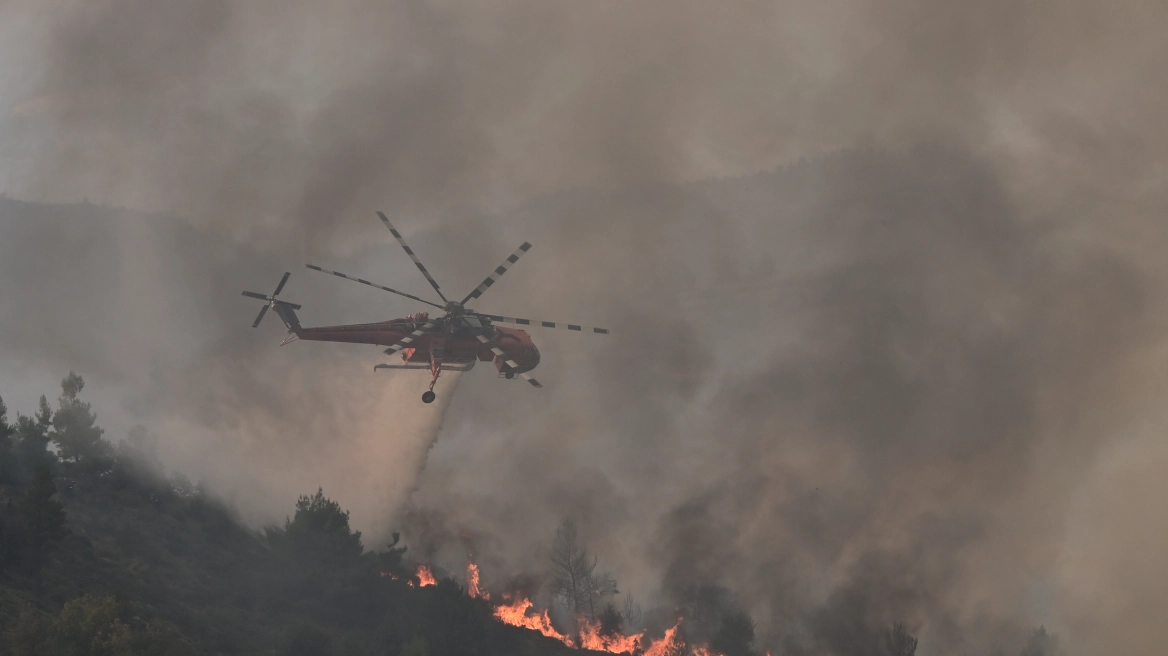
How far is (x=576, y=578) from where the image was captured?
285 ft

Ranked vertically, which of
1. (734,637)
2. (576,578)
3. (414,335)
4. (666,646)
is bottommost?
(666,646)

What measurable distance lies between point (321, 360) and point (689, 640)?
40.0 meters

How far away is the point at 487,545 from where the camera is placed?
90.6 m

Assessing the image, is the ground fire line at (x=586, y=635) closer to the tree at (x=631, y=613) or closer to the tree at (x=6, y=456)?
the tree at (x=631, y=613)

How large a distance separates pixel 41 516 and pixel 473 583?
37897mm

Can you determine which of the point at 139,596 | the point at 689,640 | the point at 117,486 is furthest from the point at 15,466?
the point at 689,640

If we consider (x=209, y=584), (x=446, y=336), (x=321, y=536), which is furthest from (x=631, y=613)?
(x=446, y=336)

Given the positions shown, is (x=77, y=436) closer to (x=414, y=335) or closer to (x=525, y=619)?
(x=414, y=335)

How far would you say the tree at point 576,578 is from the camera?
85750 millimetres

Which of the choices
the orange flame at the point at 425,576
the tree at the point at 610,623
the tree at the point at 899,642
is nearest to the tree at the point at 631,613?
the tree at the point at 610,623

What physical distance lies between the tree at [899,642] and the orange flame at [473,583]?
3270cm

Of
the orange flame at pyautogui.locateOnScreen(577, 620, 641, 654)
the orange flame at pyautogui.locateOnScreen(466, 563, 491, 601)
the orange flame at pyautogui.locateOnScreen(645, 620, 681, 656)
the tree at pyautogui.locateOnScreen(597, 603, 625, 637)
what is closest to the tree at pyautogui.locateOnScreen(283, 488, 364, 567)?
the orange flame at pyautogui.locateOnScreen(466, 563, 491, 601)

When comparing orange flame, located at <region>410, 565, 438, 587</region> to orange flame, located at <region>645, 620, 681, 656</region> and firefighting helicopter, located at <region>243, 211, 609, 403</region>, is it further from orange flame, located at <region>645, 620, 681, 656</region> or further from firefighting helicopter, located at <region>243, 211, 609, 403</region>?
firefighting helicopter, located at <region>243, 211, 609, 403</region>

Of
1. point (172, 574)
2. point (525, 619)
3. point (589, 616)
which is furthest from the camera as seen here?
point (589, 616)
